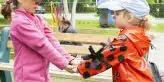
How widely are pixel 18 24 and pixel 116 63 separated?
2.34ft

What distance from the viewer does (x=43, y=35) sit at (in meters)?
3.13

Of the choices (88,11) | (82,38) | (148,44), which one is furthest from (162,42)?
(88,11)

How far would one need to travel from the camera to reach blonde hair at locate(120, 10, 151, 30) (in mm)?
3076

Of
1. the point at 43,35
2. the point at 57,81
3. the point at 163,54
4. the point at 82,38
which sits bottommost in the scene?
the point at 163,54

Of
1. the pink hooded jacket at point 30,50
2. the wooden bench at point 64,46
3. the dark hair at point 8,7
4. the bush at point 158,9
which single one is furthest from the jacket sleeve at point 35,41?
the bush at point 158,9

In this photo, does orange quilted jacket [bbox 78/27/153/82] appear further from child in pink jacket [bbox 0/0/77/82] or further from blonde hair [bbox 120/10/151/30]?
child in pink jacket [bbox 0/0/77/82]

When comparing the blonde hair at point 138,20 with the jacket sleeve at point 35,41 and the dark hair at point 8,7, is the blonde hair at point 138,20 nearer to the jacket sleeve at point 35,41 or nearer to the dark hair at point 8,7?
the jacket sleeve at point 35,41

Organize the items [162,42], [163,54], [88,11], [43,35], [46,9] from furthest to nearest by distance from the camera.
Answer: [88,11] < [46,9] < [162,42] < [163,54] < [43,35]

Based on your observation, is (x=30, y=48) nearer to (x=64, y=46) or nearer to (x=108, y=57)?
(x=108, y=57)

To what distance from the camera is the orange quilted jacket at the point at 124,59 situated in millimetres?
2924

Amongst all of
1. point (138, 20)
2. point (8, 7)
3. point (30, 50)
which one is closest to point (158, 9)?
point (8, 7)

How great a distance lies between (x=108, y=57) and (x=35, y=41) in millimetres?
509

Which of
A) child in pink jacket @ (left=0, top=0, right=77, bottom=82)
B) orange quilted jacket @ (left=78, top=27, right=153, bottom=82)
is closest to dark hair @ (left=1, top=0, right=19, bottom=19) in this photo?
child in pink jacket @ (left=0, top=0, right=77, bottom=82)

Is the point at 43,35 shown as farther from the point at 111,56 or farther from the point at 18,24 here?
the point at 111,56
